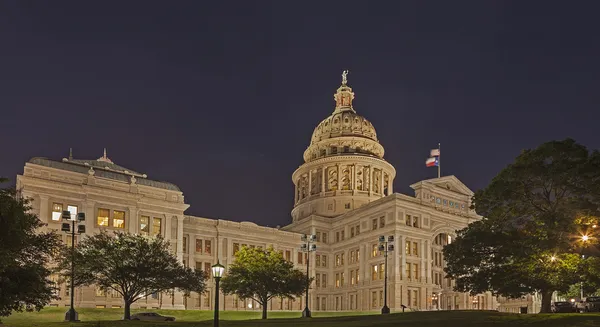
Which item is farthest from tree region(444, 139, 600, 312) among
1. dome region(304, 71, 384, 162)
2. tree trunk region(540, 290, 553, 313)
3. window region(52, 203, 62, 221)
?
dome region(304, 71, 384, 162)

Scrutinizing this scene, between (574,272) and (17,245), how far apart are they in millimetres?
36246

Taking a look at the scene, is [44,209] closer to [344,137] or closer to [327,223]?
[327,223]

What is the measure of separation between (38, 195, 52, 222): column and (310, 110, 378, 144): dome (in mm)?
68962

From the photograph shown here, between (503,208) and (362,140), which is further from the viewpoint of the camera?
(362,140)

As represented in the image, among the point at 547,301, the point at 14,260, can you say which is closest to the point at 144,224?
the point at 14,260

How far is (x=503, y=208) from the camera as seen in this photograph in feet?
151

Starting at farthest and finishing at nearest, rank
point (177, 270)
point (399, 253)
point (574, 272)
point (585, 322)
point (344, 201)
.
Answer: point (344, 201), point (399, 253), point (177, 270), point (574, 272), point (585, 322)

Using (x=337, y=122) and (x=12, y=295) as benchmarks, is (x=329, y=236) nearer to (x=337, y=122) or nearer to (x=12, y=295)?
(x=337, y=122)

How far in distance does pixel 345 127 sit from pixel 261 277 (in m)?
68.4

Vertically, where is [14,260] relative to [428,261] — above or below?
above

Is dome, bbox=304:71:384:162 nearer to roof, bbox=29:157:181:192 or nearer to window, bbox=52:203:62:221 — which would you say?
roof, bbox=29:157:181:192

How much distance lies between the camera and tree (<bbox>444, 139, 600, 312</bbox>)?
41.9m

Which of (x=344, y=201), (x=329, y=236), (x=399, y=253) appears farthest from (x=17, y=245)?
(x=344, y=201)

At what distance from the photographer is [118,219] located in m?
80.4
